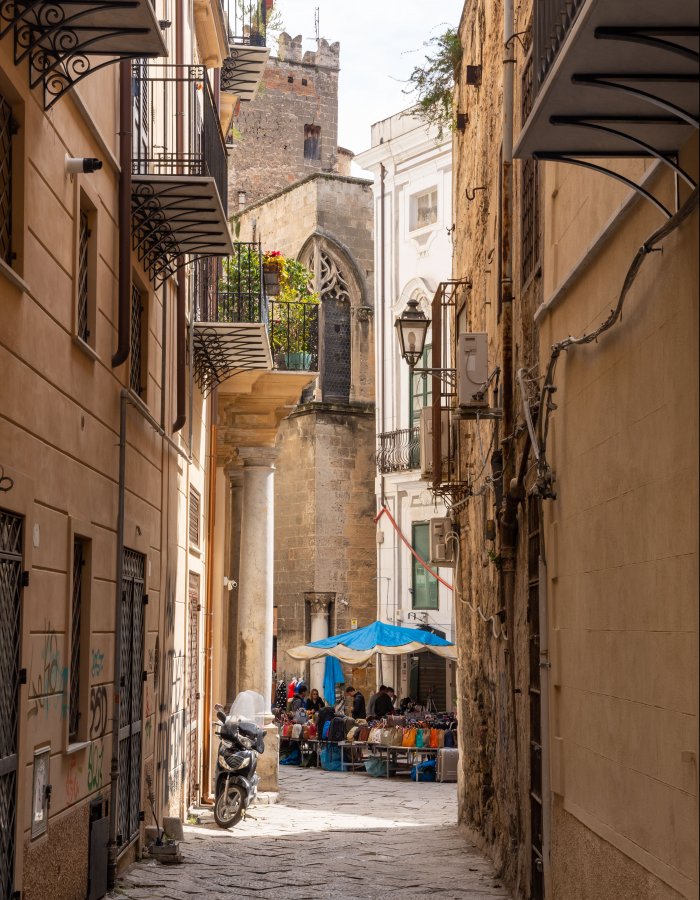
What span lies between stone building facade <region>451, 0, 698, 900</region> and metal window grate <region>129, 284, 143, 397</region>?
10.3 ft

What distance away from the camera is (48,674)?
320 inches

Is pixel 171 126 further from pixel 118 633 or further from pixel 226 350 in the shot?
pixel 118 633

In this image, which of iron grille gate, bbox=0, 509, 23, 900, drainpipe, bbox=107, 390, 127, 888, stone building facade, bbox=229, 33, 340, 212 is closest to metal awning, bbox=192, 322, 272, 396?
drainpipe, bbox=107, 390, 127, 888

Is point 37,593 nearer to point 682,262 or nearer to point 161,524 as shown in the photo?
point 682,262

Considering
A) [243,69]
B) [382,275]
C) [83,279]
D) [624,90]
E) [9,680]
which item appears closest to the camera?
[624,90]

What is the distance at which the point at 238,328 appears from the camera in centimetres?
1585

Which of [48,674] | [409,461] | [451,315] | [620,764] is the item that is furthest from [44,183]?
[409,461]

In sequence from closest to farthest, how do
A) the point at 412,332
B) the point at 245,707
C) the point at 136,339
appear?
the point at 136,339, the point at 412,332, the point at 245,707

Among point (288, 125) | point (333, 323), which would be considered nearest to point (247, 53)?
point (333, 323)

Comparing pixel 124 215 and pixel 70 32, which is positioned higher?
pixel 70 32

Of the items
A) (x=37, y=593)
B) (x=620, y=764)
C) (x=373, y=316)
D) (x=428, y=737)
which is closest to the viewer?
(x=620, y=764)

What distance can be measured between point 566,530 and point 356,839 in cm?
712

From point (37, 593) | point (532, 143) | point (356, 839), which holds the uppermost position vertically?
point (532, 143)

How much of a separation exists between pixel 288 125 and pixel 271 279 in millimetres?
30451
